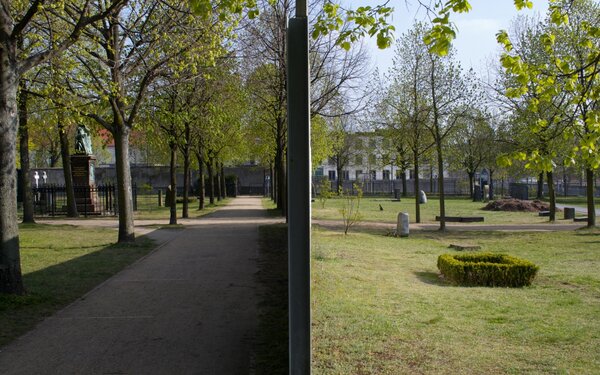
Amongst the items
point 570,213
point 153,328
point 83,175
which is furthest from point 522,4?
point 83,175

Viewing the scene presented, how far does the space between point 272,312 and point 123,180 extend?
8668mm

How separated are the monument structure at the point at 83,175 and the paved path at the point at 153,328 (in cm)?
1686

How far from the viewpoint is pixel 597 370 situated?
4.88 m

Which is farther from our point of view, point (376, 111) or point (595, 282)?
point (376, 111)

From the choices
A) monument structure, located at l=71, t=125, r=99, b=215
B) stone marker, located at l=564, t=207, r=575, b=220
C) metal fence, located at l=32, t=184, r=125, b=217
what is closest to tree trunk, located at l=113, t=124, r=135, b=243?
metal fence, located at l=32, t=184, r=125, b=217

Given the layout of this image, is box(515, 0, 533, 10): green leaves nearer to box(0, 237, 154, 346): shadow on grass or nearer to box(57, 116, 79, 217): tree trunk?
box(0, 237, 154, 346): shadow on grass

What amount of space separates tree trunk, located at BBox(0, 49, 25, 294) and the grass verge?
364 cm

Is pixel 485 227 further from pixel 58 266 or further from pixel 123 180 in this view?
pixel 58 266

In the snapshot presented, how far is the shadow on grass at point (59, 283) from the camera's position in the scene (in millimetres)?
7392

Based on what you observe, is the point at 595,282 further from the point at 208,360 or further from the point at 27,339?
the point at 27,339

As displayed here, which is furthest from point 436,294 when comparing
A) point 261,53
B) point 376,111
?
point 376,111

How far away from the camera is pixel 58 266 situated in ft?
38.6

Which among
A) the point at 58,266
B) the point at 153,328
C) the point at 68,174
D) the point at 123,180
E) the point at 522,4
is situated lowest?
the point at 153,328

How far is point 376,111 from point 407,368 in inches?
1139
